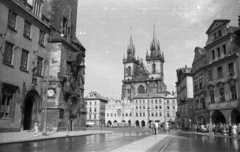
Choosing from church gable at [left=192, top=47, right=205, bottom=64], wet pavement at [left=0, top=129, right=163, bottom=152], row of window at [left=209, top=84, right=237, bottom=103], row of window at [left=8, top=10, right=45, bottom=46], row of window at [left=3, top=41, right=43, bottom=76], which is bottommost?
wet pavement at [left=0, top=129, right=163, bottom=152]

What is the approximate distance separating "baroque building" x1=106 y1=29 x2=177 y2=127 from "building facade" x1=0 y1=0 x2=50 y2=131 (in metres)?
80.9

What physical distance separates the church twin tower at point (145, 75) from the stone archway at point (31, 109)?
83359mm

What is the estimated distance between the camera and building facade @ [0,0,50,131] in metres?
21.4

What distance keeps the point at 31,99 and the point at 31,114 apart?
1.81 meters

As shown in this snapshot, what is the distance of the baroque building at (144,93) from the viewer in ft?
344

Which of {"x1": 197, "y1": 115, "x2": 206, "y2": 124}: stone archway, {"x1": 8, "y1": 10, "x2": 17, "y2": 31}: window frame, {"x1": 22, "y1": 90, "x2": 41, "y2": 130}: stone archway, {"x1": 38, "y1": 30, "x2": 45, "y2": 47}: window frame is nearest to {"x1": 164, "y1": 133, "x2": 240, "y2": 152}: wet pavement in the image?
{"x1": 22, "y1": 90, "x2": 41, "y2": 130}: stone archway

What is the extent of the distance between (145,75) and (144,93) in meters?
12.6

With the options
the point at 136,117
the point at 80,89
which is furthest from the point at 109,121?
the point at 80,89

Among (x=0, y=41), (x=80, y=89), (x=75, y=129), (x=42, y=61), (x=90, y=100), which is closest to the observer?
(x=0, y=41)

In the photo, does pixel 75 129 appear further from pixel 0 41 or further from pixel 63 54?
pixel 0 41

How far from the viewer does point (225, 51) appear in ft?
112

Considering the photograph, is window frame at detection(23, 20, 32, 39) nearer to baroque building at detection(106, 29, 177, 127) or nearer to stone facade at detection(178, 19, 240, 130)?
stone facade at detection(178, 19, 240, 130)

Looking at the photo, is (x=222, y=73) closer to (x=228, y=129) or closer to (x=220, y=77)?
(x=220, y=77)

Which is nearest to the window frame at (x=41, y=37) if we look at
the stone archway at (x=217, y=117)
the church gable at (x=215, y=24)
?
the church gable at (x=215, y=24)
